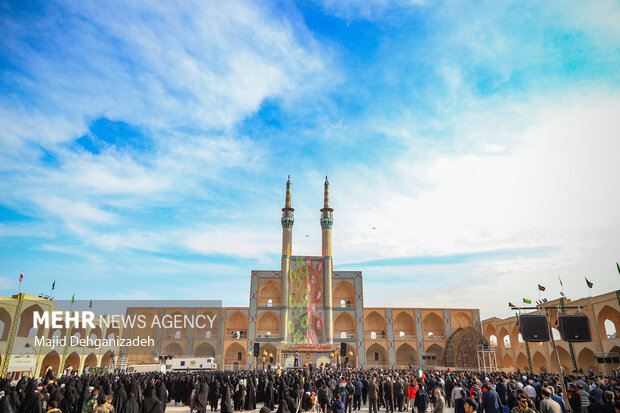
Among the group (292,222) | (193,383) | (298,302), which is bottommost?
(193,383)

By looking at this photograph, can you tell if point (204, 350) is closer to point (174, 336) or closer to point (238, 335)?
point (174, 336)

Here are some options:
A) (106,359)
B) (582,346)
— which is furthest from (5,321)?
(582,346)

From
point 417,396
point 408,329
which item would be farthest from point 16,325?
point 408,329

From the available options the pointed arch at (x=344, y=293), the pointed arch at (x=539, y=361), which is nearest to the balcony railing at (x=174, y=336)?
the pointed arch at (x=344, y=293)

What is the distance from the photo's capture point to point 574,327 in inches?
535

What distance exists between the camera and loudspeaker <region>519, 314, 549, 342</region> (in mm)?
12945

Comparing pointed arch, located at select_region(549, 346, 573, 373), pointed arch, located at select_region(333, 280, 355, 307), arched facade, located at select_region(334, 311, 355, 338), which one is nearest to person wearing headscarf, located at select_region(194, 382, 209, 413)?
pointed arch, located at select_region(549, 346, 573, 373)

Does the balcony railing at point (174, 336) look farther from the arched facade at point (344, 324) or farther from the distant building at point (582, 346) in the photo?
the distant building at point (582, 346)

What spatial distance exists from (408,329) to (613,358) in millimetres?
21750

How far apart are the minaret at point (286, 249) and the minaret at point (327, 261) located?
3714 mm

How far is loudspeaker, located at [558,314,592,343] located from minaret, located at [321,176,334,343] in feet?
88.6

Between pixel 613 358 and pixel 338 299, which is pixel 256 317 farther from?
pixel 613 358

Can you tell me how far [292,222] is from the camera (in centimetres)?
4275

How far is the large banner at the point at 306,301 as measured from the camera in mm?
38562
